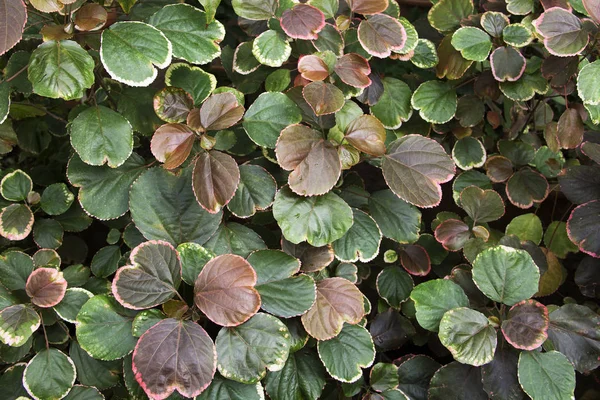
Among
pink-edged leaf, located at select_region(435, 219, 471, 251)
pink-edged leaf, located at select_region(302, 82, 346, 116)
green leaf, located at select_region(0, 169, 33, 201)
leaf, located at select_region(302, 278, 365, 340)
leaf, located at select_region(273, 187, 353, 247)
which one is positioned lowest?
pink-edged leaf, located at select_region(435, 219, 471, 251)

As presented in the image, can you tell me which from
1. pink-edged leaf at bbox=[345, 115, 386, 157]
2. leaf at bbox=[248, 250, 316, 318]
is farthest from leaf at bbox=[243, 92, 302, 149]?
leaf at bbox=[248, 250, 316, 318]

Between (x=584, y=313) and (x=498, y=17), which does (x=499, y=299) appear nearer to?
(x=584, y=313)

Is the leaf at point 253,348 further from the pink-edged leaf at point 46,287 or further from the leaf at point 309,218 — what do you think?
the pink-edged leaf at point 46,287

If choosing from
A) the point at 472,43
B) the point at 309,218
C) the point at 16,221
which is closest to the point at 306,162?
the point at 309,218

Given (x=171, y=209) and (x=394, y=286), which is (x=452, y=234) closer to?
(x=394, y=286)

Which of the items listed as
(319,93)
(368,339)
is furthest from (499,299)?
(319,93)

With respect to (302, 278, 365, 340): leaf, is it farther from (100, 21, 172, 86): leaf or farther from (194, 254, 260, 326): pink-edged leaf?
(100, 21, 172, 86): leaf

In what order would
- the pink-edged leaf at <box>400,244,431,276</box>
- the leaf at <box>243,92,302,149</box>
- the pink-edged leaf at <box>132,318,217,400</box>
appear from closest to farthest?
the pink-edged leaf at <box>132,318,217,400</box>, the leaf at <box>243,92,302,149</box>, the pink-edged leaf at <box>400,244,431,276</box>
